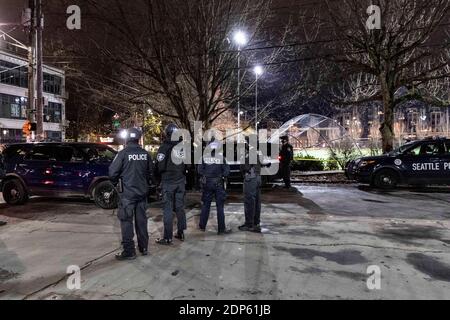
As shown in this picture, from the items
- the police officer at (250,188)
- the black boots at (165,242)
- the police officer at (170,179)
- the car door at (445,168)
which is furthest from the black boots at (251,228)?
the car door at (445,168)

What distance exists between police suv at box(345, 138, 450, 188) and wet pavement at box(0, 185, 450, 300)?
360 centimetres

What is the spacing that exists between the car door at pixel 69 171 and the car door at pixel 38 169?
15 centimetres

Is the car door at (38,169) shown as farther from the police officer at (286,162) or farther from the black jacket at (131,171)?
the police officer at (286,162)

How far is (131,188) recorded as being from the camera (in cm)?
616

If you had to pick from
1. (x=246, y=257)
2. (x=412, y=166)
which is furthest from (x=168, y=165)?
(x=412, y=166)

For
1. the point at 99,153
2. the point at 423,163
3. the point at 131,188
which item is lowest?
the point at 131,188

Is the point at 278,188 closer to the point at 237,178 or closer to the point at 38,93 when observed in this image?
the point at 237,178

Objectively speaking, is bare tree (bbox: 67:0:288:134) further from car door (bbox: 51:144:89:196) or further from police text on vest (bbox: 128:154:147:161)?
police text on vest (bbox: 128:154:147:161)

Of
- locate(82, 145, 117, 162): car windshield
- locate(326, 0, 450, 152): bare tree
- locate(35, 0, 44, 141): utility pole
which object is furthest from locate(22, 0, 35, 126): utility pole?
locate(326, 0, 450, 152): bare tree

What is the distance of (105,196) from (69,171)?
1.24m

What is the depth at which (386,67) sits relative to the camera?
57.9ft

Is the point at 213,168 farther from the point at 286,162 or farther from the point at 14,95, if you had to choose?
the point at 14,95

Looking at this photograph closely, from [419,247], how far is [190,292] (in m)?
3.96
